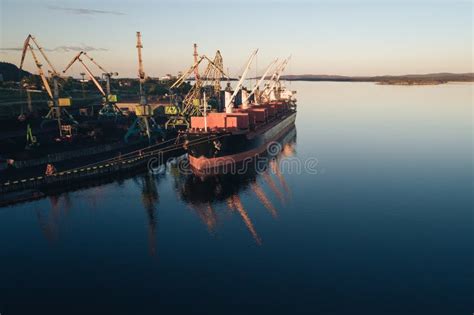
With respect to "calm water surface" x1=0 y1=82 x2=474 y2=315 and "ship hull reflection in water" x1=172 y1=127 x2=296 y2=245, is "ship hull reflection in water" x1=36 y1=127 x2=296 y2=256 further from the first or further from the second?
"calm water surface" x1=0 y1=82 x2=474 y2=315

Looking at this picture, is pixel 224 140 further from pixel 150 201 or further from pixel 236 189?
pixel 150 201

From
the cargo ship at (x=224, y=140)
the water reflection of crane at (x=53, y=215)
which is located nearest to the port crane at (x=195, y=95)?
the cargo ship at (x=224, y=140)

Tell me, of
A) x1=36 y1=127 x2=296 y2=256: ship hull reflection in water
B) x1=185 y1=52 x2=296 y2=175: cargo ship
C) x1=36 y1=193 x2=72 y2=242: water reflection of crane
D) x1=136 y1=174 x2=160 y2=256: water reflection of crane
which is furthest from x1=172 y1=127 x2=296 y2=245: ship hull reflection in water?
x1=36 y1=193 x2=72 y2=242: water reflection of crane

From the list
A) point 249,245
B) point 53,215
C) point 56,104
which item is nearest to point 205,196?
point 249,245

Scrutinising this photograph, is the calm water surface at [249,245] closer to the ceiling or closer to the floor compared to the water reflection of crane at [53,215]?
closer to the floor

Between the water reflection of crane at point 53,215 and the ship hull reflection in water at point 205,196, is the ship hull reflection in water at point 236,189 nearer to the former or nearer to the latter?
the ship hull reflection in water at point 205,196

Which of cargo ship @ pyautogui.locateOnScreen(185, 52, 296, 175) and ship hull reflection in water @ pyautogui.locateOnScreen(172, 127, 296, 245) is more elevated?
cargo ship @ pyautogui.locateOnScreen(185, 52, 296, 175)
